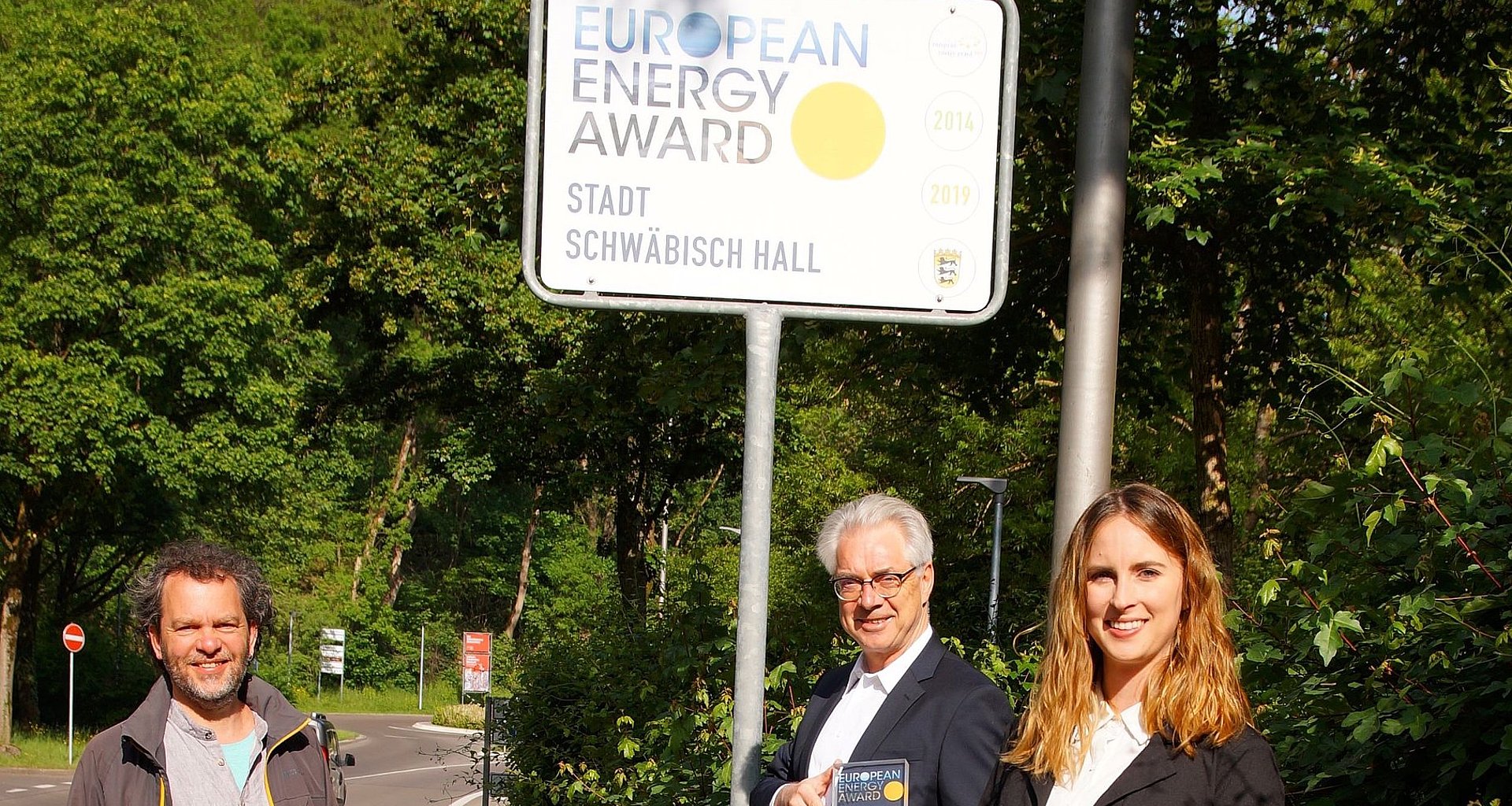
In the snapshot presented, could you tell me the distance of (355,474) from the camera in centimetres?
4941

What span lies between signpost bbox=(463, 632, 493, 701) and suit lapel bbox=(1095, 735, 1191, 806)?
83.7ft

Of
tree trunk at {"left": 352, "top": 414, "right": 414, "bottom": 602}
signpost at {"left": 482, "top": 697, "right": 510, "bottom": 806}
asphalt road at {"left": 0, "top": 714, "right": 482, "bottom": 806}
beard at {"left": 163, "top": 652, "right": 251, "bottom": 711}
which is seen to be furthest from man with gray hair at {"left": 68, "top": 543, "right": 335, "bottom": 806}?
tree trunk at {"left": 352, "top": 414, "right": 414, "bottom": 602}

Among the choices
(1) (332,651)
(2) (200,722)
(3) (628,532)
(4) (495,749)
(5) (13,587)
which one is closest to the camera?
(2) (200,722)

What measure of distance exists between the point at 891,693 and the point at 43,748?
102 ft

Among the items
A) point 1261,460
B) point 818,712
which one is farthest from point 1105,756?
point 1261,460

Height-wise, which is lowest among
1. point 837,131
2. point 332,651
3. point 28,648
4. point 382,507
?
point 332,651

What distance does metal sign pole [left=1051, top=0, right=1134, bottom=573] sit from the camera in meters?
4.16

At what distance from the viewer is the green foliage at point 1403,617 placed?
3.46 m

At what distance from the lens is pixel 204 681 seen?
3.20 m

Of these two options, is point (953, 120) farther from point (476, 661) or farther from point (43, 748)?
point (43, 748)

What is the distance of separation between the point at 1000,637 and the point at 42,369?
919 inches

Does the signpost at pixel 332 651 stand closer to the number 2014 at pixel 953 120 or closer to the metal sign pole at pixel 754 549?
the metal sign pole at pixel 754 549

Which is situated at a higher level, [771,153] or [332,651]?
[771,153]

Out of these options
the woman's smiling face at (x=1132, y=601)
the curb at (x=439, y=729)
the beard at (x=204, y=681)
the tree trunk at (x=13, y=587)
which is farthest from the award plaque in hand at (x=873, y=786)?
the curb at (x=439, y=729)
